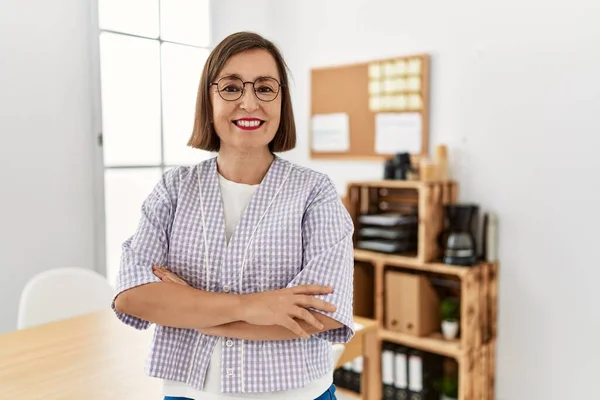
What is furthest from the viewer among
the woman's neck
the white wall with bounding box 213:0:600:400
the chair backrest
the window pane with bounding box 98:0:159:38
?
the window pane with bounding box 98:0:159:38

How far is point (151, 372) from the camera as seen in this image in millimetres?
1048

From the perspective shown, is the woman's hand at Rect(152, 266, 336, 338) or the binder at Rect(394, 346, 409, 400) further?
the binder at Rect(394, 346, 409, 400)

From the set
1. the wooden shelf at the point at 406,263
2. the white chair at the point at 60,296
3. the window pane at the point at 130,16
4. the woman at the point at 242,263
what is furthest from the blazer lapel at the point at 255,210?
the window pane at the point at 130,16

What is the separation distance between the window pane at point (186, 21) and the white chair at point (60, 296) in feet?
5.58

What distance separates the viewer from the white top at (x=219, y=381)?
3.38 ft

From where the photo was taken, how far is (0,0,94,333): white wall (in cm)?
262

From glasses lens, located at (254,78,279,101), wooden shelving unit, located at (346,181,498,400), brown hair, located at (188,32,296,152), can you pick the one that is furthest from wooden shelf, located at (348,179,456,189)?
glasses lens, located at (254,78,279,101)

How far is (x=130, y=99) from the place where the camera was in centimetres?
317

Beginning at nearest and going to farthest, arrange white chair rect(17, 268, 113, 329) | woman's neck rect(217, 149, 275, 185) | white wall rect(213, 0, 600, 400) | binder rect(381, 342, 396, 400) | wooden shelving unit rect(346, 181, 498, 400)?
woman's neck rect(217, 149, 275, 185)
white chair rect(17, 268, 113, 329)
white wall rect(213, 0, 600, 400)
wooden shelving unit rect(346, 181, 498, 400)
binder rect(381, 342, 396, 400)

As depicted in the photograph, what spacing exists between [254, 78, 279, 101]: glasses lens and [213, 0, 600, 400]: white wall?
1962 mm

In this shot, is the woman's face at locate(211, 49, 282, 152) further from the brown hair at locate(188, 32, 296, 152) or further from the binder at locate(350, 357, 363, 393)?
the binder at locate(350, 357, 363, 393)

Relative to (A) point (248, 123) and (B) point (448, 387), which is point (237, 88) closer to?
(A) point (248, 123)

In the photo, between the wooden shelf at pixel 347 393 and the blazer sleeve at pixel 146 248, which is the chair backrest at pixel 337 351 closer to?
the blazer sleeve at pixel 146 248

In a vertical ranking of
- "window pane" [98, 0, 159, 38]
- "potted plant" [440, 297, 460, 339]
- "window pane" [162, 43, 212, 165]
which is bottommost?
"potted plant" [440, 297, 460, 339]
